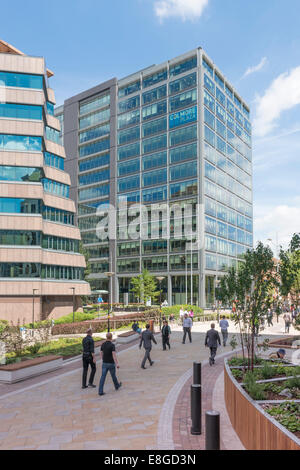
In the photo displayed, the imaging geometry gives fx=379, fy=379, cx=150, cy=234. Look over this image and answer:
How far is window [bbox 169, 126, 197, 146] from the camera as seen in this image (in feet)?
208

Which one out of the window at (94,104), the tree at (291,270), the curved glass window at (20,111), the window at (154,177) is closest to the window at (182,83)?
the window at (154,177)

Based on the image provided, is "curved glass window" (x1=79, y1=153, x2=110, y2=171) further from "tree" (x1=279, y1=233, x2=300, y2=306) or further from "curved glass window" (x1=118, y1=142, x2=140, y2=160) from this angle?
"tree" (x1=279, y1=233, x2=300, y2=306)

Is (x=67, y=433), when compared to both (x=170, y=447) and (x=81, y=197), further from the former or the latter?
(x=81, y=197)

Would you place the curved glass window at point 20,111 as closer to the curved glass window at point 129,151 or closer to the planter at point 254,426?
the curved glass window at point 129,151

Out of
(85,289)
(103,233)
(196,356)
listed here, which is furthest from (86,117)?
(196,356)

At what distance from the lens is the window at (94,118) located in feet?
259

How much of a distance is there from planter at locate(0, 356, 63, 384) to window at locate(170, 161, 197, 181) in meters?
51.9

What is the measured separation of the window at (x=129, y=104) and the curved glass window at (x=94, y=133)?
190 inches

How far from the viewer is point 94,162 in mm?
80875

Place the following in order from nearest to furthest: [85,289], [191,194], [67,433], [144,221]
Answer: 1. [67,433]
2. [85,289]
3. [191,194]
4. [144,221]

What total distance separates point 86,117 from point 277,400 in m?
83.5

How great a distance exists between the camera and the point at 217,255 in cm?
6650

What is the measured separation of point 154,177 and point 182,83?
55.3 ft

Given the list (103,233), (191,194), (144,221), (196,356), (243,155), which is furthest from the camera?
(243,155)
